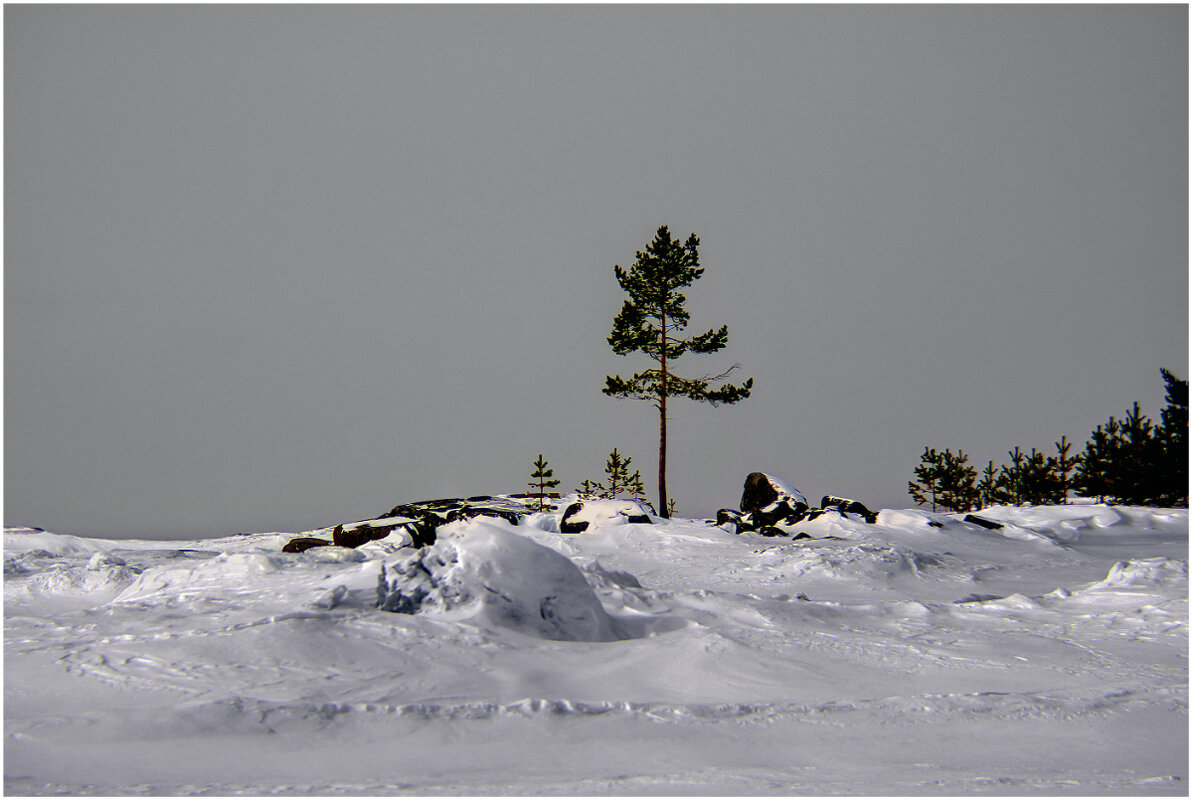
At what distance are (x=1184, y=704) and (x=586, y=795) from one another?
120 inches

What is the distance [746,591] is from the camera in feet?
26.2

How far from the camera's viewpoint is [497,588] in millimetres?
4973

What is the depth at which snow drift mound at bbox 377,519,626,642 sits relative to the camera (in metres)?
4.81

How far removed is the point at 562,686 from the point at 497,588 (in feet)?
4.39

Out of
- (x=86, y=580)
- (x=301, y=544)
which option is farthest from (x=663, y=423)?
(x=86, y=580)

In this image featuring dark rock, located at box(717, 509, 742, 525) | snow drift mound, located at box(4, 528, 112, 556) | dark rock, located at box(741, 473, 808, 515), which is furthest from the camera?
dark rock, located at box(741, 473, 808, 515)

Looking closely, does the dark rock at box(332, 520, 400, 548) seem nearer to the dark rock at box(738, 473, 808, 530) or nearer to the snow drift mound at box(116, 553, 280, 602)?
the snow drift mound at box(116, 553, 280, 602)

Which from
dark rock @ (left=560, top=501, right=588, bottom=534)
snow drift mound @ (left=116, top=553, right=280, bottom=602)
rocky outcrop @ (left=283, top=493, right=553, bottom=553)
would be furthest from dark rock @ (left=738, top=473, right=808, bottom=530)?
snow drift mound @ (left=116, top=553, right=280, bottom=602)

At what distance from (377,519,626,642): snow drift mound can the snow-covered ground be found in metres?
0.02

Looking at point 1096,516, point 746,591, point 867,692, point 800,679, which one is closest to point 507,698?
point 800,679

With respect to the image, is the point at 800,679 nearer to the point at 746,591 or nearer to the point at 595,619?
the point at 595,619

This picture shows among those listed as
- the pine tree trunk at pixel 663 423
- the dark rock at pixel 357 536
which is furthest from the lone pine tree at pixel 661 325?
the dark rock at pixel 357 536

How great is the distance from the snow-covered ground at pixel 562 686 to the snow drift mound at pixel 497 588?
0.02 meters

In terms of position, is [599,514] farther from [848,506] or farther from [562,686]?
[562,686]
